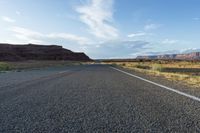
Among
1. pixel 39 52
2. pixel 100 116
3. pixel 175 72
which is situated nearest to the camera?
pixel 100 116

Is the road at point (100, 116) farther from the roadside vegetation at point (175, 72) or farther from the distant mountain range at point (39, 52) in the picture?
the distant mountain range at point (39, 52)

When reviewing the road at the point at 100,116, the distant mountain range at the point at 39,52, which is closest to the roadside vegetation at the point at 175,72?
the road at the point at 100,116

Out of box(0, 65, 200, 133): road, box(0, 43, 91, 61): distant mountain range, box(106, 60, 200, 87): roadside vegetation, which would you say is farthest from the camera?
box(0, 43, 91, 61): distant mountain range

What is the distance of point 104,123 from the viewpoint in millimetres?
4516

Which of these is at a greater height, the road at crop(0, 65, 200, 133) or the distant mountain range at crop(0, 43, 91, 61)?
the distant mountain range at crop(0, 43, 91, 61)

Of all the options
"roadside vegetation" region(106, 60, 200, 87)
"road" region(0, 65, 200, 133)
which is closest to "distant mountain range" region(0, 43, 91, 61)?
"roadside vegetation" region(106, 60, 200, 87)

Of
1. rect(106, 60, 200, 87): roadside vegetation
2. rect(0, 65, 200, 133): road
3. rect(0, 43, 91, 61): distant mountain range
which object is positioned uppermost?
rect(0, 43, 91, 61): distant mountain range

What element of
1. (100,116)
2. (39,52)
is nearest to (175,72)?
(100,116)

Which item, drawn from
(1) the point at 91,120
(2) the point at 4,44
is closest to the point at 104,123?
(1) the point at 91,120

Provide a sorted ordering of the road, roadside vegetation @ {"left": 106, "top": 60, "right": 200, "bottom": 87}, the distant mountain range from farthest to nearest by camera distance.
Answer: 1. the distant mountain range
2. roadside vegetation @ {"left": 106, "top": 60, "right": 200, "bottom": 87}
3. the road

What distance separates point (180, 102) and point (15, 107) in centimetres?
417

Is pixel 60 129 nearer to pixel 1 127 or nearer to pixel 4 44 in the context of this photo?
pixel 1 127

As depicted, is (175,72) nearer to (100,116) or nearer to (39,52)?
(100,116)

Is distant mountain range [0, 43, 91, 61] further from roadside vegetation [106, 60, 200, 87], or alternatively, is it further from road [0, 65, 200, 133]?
road [0, 65, 200, 133]
